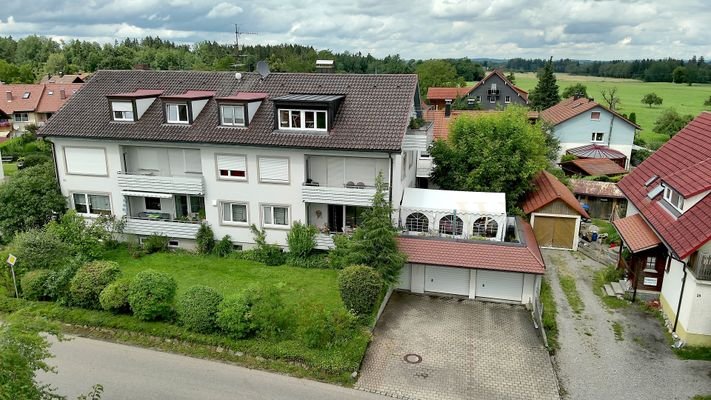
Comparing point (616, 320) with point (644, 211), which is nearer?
point (616, 320)

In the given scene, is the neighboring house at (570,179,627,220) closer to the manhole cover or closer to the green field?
the manhole cover

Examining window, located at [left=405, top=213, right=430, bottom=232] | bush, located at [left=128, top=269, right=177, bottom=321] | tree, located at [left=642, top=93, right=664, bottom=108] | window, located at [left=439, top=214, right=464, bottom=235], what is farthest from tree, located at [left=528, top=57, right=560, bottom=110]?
bush, located at [left=128, top=269, right=177, bottom=321]

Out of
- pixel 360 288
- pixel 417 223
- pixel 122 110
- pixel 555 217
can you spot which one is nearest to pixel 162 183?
pixel 122 110

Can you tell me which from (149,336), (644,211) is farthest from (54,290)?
(644,211)

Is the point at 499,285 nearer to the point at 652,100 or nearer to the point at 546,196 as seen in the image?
the point at 546,196

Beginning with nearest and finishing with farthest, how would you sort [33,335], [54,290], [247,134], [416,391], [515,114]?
[33,335] < [416,391] < [54,290] < [247,134] < [515,114]

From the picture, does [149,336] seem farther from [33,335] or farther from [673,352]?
[673,352]
